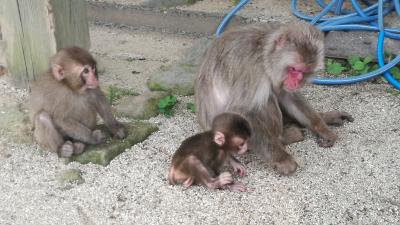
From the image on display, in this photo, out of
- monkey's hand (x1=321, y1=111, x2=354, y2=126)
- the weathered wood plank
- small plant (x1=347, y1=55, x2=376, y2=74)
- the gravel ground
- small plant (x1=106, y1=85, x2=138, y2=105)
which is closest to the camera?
the gravel ground

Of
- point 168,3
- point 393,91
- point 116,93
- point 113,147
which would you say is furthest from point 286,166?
point 168,3

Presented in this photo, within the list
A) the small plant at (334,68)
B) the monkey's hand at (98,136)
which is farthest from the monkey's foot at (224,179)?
the small plant at (334,68)

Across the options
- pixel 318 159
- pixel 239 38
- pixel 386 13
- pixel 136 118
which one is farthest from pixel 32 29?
pixel 386 13

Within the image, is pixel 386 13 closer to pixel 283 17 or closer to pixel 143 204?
pixel 283 17

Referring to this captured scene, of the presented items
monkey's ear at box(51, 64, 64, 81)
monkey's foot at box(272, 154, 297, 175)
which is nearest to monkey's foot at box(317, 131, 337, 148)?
monkey's foot at box(272, 154, 297, 175)

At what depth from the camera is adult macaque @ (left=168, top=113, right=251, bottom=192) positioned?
4.10 metres

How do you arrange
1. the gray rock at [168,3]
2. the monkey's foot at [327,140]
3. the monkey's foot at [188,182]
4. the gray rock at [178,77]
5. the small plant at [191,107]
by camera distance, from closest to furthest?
the monkey's foot at [188,182]
the monkey's foot at [327,140]
the small plant at [191,107]
the gray rock at [178,77]
the gray rock at [168,3]

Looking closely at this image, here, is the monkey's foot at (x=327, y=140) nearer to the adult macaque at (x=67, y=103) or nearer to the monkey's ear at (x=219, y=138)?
the monkey's ear at (x=219, y=138)

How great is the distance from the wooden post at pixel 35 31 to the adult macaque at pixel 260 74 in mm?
1512

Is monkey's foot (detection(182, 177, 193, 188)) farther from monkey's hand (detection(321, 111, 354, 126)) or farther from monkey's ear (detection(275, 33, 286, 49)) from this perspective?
monkey's hand (detection(321, 111, 354, 126))

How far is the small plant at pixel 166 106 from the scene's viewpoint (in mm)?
5348

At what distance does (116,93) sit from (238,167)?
1.78m

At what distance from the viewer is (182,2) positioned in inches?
298

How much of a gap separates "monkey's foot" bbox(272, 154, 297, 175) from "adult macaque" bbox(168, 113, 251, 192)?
0.33m
